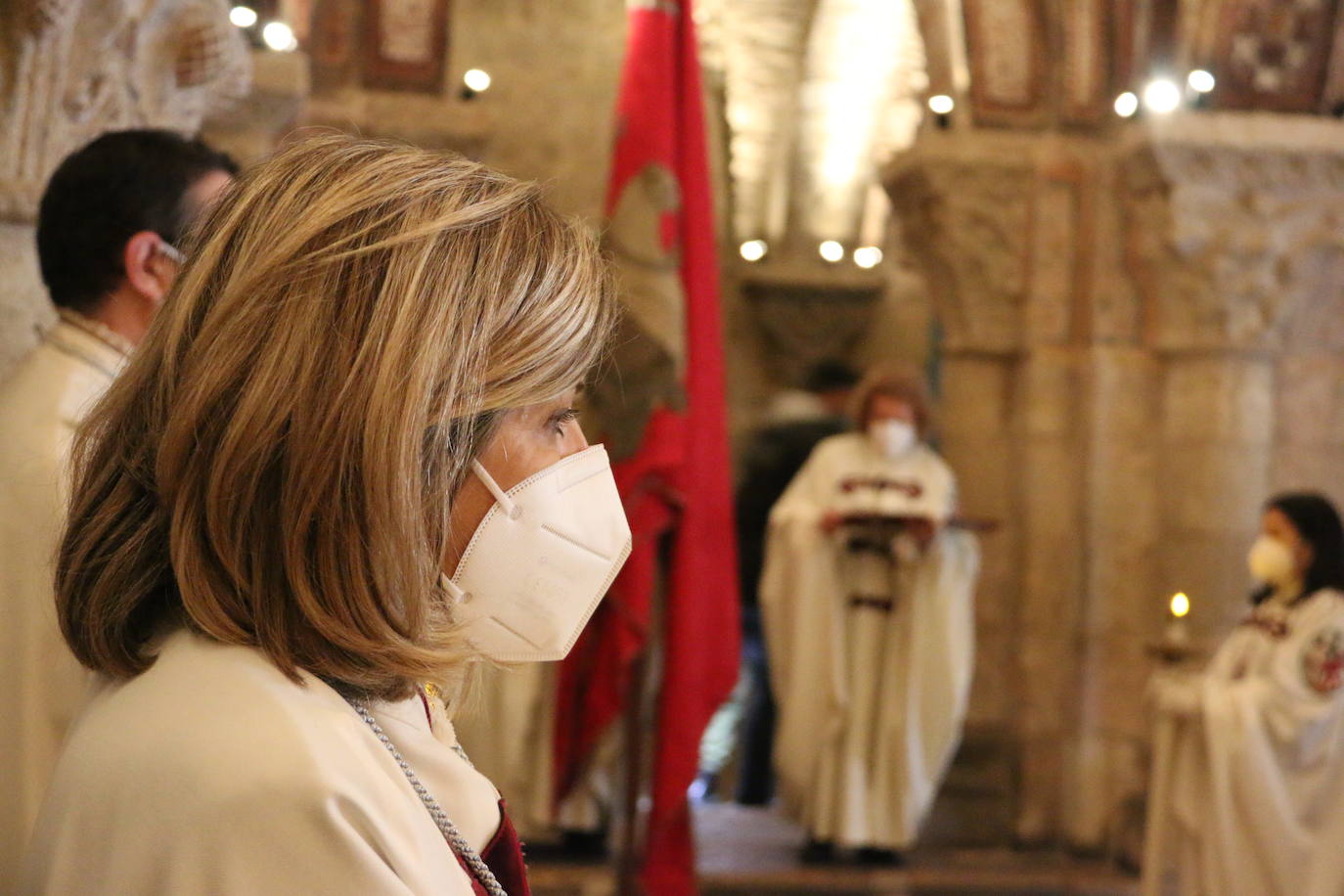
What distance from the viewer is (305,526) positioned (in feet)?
2.87

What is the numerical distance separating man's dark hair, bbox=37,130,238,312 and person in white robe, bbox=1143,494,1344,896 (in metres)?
2.95

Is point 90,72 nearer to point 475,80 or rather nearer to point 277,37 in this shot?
point 277,37

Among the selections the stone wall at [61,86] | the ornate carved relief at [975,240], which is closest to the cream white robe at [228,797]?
the stone wall at [61,86]

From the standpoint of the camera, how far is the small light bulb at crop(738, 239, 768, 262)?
8.70 metres

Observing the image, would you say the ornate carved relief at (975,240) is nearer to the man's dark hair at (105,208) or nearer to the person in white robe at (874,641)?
the person in white robe at (874,641)

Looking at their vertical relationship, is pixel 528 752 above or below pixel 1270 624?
below

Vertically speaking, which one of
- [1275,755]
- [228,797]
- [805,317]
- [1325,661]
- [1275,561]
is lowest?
[1275,755]

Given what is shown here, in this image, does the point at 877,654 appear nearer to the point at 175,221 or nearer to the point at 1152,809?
the point at 1152,809

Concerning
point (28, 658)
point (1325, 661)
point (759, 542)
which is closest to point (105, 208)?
point (28, 658)

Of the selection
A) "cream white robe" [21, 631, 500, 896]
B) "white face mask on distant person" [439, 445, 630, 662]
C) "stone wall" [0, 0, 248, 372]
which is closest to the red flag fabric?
"stone wall" [0, 0, 248, 372]

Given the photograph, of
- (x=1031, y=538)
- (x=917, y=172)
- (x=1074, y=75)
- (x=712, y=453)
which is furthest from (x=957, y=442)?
(x=712, y=453)

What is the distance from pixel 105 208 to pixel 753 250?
278 inches

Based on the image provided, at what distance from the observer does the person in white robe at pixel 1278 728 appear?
3666 mm

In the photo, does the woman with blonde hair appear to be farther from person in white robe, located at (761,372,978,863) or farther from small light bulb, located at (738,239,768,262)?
small light bulb, located at (738,239,768,262)
